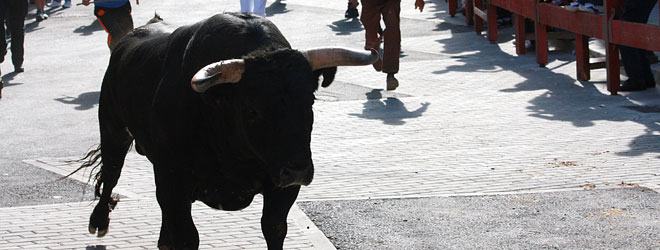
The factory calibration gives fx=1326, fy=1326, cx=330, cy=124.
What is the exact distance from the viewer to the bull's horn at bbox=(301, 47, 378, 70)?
6812 millimetres

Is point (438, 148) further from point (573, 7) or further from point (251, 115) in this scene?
point (251, 115)

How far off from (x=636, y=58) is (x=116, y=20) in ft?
20.5

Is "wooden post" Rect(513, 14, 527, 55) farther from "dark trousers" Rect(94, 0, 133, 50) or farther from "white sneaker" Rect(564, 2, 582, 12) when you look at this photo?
"dark trousers" Rect(94, 0, 133, 50)

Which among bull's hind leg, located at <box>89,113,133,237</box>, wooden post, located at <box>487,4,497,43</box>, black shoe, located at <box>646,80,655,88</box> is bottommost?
wooden post, located at <box>487,4,497,43</box>

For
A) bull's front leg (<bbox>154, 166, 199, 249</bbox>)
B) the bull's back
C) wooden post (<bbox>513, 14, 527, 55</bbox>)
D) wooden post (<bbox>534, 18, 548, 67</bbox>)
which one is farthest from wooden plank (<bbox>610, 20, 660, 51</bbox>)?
bull's front leg (<bbox>154, 166, 199, 249</bbox>)

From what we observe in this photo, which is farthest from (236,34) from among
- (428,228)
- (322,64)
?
(428,228)

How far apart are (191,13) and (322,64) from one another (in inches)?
790

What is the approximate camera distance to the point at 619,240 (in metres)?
8.08

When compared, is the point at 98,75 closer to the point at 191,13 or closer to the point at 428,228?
the point at 191,13

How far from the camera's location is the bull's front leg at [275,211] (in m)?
7.08

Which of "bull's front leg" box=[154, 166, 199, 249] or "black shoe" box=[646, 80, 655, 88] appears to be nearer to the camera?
"bull's front leg" box=[154, 166, 199, 249]

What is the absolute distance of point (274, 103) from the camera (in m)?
6.42

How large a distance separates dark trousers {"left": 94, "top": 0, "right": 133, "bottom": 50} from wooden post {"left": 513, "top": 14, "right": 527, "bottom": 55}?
558 cm

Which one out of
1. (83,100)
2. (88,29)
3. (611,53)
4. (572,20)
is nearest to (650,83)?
(611,53)
